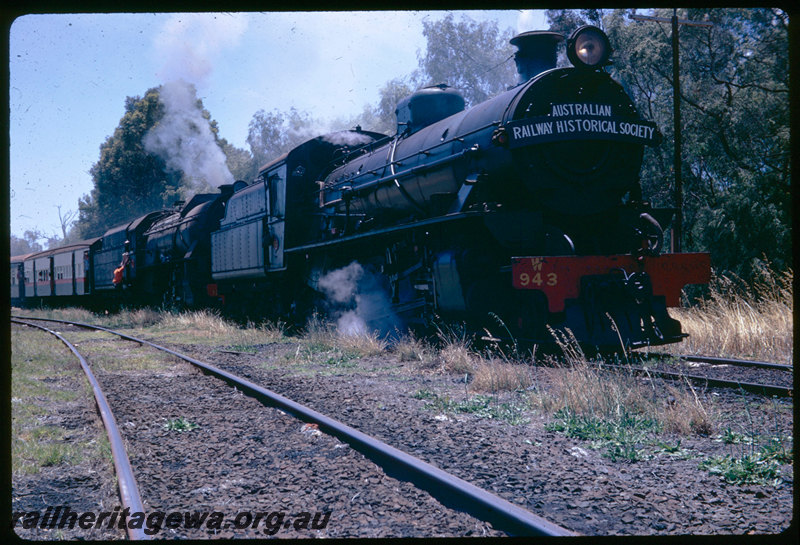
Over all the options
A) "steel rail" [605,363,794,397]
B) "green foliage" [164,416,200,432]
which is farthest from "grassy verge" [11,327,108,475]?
"steel rail" [605,363,794,397]

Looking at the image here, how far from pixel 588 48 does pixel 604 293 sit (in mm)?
2907

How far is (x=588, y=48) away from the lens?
7164mm

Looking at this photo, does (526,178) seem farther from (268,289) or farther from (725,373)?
(268,289)

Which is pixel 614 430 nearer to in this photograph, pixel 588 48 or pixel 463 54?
pixel 588 48

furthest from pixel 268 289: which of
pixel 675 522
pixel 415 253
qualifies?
pixel 675 522

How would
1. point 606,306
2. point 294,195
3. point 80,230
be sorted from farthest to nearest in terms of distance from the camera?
point 80,230
point 294,195
point 606,306

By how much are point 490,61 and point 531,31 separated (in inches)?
1342

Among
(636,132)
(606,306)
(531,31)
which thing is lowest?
(606,306)

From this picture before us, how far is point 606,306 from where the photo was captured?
21.8 feet

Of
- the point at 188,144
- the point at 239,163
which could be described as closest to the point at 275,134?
the point at 239,163

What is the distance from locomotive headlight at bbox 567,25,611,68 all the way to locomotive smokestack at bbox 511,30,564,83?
41 centimetres
